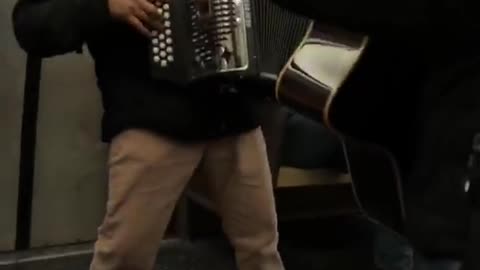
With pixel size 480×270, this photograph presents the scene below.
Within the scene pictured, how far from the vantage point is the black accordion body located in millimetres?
1345

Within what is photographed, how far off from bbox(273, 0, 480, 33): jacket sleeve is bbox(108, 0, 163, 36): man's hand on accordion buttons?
0.41m

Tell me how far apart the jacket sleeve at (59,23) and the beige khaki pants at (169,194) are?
0.60 feet

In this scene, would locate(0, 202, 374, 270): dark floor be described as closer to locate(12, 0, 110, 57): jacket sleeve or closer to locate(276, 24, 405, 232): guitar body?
locate(12, 0, 110, 57): jacket sleeve

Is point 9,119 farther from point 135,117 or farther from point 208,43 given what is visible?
point 208,43

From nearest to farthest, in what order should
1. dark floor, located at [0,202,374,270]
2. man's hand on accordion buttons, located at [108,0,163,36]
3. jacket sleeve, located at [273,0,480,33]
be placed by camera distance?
jacket sleeve, located at [273,0,480,33]
man's hand on accordion buttons, located at [108,0,163,36]
dark floor, located at [0,202,374,270]

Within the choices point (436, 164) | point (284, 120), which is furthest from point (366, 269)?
point (436, 164)

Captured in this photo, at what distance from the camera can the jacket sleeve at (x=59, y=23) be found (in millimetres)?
1381

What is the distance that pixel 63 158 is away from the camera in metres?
2.30

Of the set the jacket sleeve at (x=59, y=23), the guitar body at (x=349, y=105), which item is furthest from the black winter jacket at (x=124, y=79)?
the guitar body at (x=349, y=105)

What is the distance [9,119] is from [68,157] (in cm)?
19

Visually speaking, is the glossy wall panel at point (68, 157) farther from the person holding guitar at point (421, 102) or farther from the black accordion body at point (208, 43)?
the person holding guitar at point (421, 102)

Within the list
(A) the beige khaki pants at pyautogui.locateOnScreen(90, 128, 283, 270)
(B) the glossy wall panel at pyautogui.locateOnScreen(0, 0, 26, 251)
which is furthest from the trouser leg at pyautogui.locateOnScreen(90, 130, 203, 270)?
(B) the glossy wall panel at pyautogui.locateOnScreen(0, 0, 26, 251)

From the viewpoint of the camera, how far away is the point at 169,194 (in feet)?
4.75

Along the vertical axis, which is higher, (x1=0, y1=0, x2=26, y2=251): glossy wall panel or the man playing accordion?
the man playing accordion
